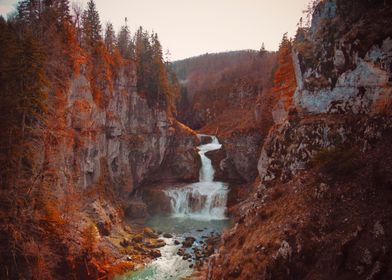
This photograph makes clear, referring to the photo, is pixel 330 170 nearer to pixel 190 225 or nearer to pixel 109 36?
pixel 190 225

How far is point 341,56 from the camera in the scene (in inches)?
662

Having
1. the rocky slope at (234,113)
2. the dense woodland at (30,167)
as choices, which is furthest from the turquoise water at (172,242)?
the rocky slope at (234,113)

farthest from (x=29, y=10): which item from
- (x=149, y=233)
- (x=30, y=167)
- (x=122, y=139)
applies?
(x=149, y=233)

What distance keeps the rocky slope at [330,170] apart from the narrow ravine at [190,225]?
910 centimetres

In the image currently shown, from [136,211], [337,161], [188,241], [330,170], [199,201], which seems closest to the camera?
[337,161]

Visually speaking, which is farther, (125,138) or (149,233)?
(125,138)

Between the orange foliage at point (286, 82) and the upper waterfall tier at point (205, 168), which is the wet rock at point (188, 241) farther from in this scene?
the orange foliage at point (286, 82)

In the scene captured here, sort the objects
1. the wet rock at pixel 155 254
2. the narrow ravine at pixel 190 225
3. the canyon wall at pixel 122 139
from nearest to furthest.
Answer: the narrow ravine at pixel 190 225, the wet rock at pixel 155 254, the canyon wall at pixel 122 139

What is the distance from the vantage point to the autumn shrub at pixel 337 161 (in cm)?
1333

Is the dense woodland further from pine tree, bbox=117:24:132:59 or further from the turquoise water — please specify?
pine tree, bbox=117:24:132:59

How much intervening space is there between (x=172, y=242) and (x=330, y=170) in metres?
19.3

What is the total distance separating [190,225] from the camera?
34.4 m

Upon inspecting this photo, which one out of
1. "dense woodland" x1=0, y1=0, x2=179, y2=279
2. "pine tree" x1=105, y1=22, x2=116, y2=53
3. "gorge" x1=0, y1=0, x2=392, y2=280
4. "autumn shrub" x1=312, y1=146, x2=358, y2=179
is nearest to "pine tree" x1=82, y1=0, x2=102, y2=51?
"gorge" x1=0, y1=0, x2=392, y2=280

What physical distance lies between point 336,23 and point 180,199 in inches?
1085
